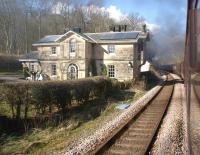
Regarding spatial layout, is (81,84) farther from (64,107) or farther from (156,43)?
(156,43)

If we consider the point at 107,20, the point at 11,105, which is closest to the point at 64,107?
the point at 11,105

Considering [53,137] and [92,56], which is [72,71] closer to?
[92,56]

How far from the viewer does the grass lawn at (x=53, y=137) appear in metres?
10.3

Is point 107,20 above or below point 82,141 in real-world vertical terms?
above

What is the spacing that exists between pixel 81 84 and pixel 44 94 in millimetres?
4789

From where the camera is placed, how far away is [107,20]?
8250cm

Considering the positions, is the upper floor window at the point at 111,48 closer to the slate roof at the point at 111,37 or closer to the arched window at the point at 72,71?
the slate roof at the point at 111,37

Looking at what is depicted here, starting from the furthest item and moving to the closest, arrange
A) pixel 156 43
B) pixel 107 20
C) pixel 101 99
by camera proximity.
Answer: pixel 107 20 < pixel 156 43 < pixel 101 99


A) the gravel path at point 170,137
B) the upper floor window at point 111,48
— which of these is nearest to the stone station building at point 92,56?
the upper floor window at point 111,48

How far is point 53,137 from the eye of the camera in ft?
39.9

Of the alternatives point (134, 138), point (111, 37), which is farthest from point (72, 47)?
point (134, 138)

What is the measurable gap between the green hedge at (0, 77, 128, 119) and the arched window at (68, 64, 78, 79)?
14.5m

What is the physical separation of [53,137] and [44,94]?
462cm

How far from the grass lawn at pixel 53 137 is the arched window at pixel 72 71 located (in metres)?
19.0
